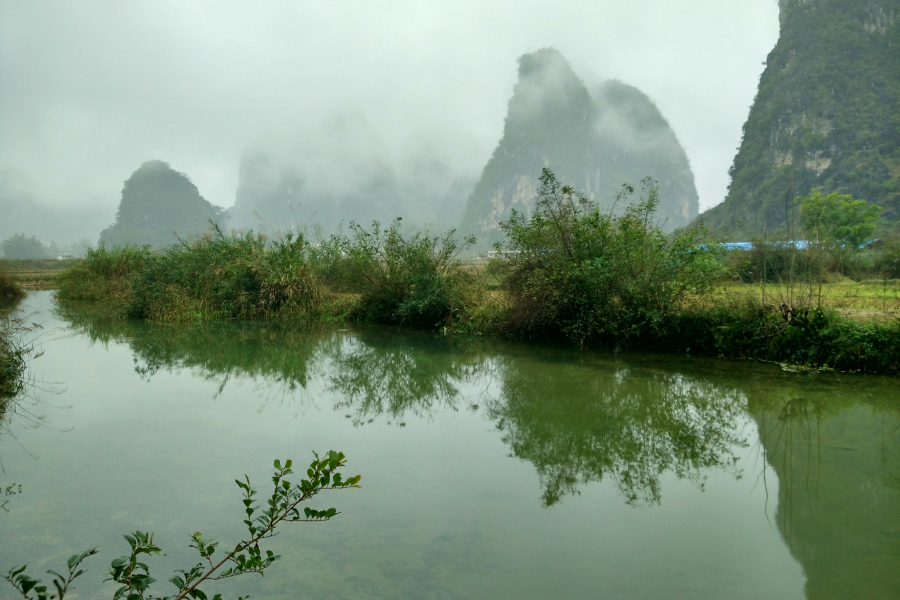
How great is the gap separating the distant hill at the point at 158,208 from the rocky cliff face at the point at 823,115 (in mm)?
66598

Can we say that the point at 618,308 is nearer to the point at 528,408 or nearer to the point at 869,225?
the point at 528,408

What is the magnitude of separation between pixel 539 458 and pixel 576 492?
67 centimetres

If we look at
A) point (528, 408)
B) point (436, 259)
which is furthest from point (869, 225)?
point (528, 408)

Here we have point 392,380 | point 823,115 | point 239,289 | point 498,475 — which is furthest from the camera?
point 823,115

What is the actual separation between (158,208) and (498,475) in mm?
95262

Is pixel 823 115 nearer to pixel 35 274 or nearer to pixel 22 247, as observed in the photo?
pixel 35 274

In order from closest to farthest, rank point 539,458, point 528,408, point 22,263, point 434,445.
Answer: point 539,458
point 434,445
point 528,408
point 22,263

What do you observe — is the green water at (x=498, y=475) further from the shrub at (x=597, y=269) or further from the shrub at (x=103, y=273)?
the shrub at (x=103, y=273)

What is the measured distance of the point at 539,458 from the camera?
450 centimetres

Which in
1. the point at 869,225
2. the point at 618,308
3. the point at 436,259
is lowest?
the point at 618,308

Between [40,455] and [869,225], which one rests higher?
[869,225]

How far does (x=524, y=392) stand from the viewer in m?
6.58

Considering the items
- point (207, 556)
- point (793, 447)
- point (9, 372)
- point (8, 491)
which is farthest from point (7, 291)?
point (793, 447)

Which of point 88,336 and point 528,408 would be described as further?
point 88,336
